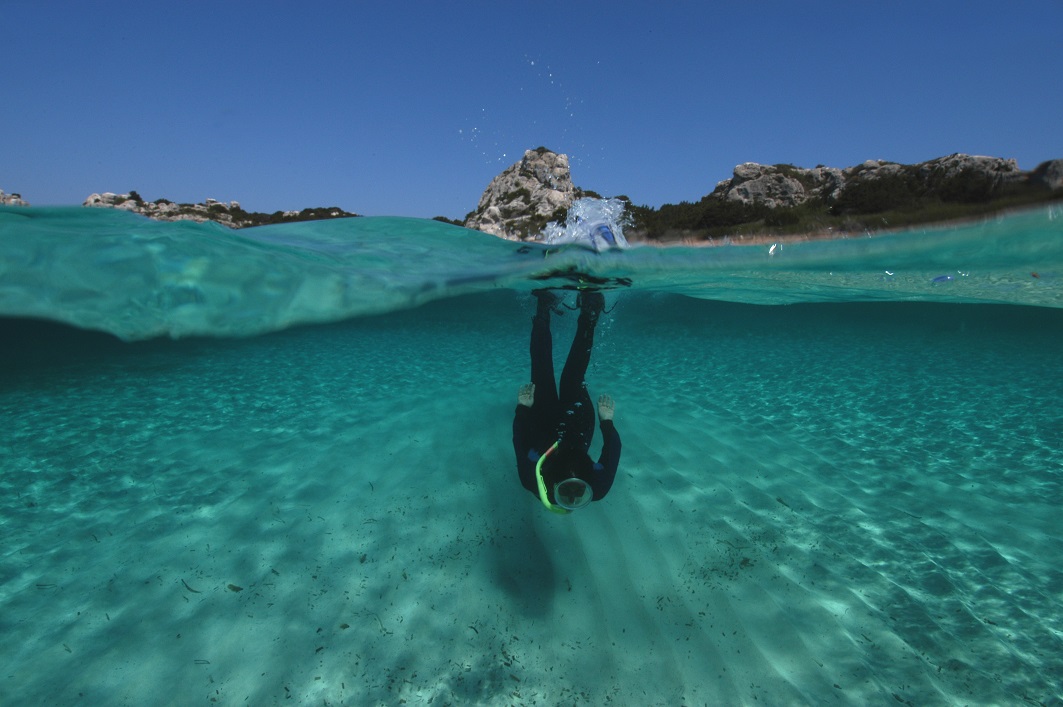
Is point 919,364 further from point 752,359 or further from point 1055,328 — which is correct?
point 1055,328

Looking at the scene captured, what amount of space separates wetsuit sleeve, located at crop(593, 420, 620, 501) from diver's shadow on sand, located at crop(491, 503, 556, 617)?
0.92 m

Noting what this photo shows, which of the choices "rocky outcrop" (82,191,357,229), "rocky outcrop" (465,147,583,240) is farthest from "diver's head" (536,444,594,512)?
"rocky outcrop" (82,191,357,229)

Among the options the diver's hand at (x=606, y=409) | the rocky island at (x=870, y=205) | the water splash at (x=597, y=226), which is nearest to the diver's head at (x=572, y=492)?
the diver's hand at (x=606, y=409)

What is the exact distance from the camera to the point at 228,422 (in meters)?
8.56

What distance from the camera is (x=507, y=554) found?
203 inches

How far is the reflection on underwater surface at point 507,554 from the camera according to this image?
12.3 ft

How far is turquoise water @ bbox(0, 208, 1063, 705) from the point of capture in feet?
12.6

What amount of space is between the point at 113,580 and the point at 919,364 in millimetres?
18837

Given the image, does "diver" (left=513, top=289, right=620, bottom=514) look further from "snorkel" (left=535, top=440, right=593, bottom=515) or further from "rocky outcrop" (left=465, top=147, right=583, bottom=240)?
"rocky outcrop" (left=465, top=147, right=583, bottom=240)

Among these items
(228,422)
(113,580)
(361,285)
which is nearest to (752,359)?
(361,285)

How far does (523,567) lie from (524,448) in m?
1.29

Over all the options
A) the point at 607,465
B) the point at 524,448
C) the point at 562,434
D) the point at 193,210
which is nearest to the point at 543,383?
the point at 524,448

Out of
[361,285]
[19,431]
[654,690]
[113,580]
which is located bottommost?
[654,690]

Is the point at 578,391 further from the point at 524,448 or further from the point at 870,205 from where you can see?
the point at 870,205
